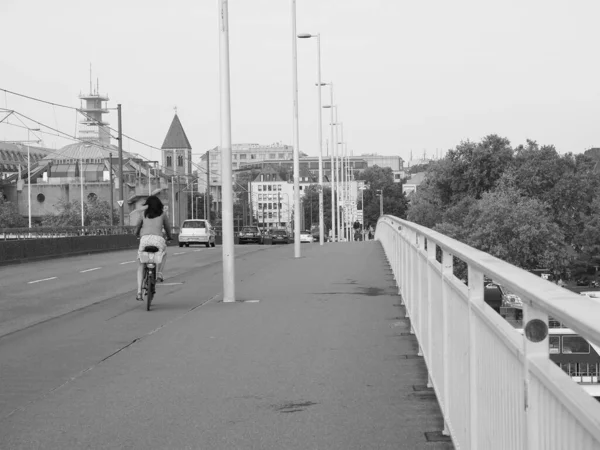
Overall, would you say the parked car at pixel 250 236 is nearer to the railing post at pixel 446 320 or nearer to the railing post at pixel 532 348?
the railing post at pixel 446 320

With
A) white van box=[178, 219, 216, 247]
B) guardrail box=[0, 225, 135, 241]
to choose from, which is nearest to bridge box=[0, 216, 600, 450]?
guardrail box=[0, 225, 135, 241]

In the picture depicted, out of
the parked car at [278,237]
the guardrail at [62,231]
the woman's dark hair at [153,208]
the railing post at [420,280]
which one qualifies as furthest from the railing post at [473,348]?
the parked car at [278,237]

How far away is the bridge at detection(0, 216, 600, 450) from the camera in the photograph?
3.02 metres

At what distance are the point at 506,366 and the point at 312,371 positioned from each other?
17.8 feet

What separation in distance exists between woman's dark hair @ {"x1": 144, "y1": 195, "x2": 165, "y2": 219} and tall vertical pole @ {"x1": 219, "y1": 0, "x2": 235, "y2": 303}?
1038 millimetres

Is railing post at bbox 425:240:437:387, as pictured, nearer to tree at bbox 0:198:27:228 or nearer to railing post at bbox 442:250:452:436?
railing post at bbox 442:250:452:436

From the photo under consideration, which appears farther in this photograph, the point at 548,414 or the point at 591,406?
the point at 548,414

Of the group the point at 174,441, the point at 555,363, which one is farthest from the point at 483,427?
the point at 174,441

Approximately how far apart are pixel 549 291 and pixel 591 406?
489 mm

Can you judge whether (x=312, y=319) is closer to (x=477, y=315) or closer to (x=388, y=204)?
(x=477, y=315)

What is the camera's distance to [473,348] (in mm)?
4465

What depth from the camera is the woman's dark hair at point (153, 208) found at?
15.4m

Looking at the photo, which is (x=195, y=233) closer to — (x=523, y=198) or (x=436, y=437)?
(x=523, y=198)

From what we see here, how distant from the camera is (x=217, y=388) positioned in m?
7.99
